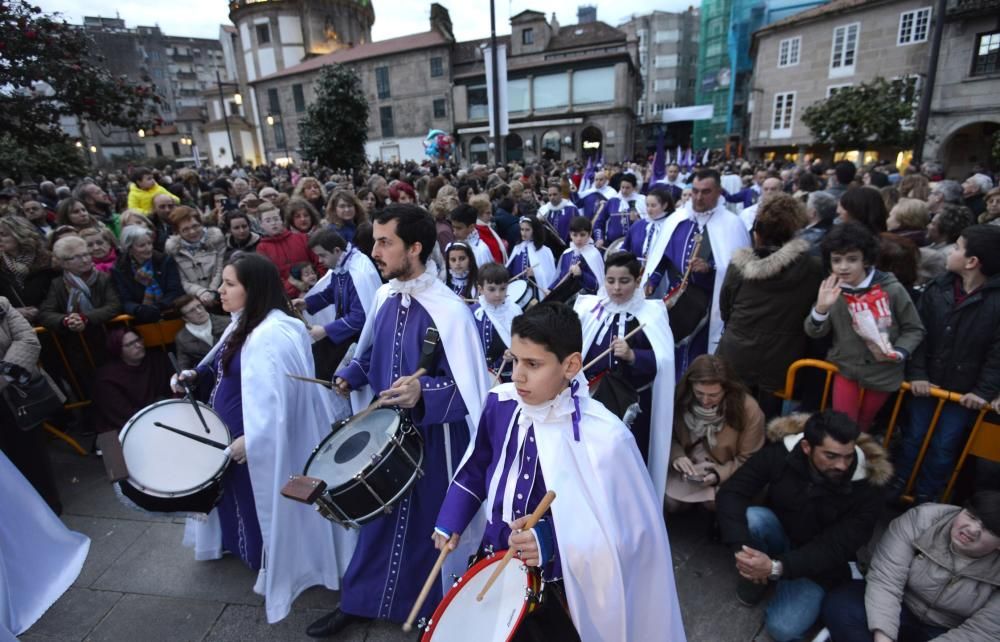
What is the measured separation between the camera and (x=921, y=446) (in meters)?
3.57

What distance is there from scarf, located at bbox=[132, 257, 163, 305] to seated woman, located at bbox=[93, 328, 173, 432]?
43cm

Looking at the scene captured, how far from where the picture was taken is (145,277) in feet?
17.4

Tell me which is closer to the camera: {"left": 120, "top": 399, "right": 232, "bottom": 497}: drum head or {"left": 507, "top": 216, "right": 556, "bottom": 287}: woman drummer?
{"left": 120, "top": 399, "right": 232, "bottom": 497}: drum head

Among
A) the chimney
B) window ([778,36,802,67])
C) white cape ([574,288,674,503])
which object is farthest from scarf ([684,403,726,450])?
the chimney

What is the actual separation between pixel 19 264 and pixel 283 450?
4.02 metres

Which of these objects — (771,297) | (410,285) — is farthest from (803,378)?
(410,285)

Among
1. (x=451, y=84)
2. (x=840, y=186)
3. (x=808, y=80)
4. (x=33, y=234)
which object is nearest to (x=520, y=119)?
(x=451, y=84)

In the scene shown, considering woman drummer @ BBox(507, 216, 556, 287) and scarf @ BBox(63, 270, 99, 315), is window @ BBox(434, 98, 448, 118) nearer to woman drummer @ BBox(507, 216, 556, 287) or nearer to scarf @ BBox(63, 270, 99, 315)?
woman drummer @ BBox(507, 216, 556, 287)

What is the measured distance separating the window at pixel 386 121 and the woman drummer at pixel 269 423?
4548 cm

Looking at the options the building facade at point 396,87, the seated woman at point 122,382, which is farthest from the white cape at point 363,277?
the building facade at point 396,87

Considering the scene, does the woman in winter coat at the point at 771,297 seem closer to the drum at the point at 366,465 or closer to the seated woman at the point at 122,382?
the drum at the point at 366,465

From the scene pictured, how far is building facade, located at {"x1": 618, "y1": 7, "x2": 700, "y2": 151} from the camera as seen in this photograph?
207 feet

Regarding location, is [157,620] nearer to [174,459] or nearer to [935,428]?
[174,459]

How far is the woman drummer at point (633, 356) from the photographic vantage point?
3.41 m
